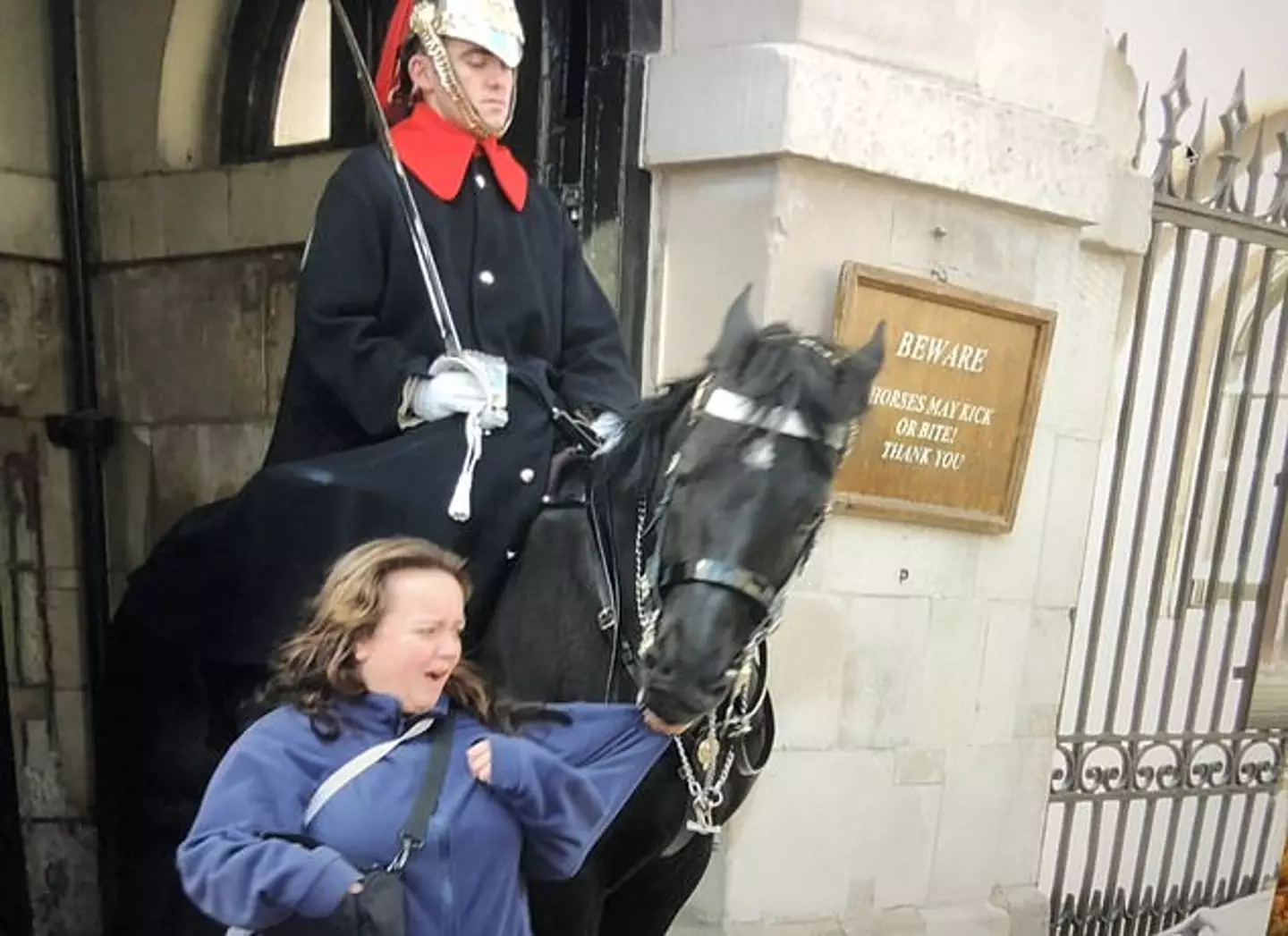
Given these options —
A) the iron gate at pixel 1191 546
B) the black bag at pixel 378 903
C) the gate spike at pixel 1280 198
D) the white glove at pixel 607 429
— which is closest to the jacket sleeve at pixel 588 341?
the white glove at pixel 607 429

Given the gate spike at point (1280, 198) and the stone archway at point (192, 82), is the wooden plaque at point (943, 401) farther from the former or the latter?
the stone archway at point (192, 82)

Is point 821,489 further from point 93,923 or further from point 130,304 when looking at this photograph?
point 93,923

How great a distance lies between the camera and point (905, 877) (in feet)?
3.74

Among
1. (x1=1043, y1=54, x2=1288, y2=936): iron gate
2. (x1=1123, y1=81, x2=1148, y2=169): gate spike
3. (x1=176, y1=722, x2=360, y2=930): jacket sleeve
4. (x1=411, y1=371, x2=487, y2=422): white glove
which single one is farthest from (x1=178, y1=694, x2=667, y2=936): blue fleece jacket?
(x1=1123, y1=81, x2=1148, y2=169): gate spike

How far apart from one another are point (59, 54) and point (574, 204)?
41 centimetres

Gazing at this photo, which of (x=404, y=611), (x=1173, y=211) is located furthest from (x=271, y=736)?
(x=1173, y=211)

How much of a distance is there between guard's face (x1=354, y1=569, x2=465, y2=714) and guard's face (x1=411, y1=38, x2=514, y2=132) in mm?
337

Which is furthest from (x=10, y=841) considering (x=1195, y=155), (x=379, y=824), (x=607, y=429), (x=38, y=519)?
(x=1195, y=155)

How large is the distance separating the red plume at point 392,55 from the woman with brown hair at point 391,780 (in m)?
0.32

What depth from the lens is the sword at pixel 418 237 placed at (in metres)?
0.90

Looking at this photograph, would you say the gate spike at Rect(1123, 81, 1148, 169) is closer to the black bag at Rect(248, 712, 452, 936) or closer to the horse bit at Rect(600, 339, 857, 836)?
the horse bit at Rect(600, 339, 857, 836)

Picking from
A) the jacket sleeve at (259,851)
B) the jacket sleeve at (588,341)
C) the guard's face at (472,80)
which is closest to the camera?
the jacket sleeve at (259,851)

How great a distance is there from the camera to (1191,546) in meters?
1.11

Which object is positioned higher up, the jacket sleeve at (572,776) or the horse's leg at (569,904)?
the jacket sleeve at (572,776)
